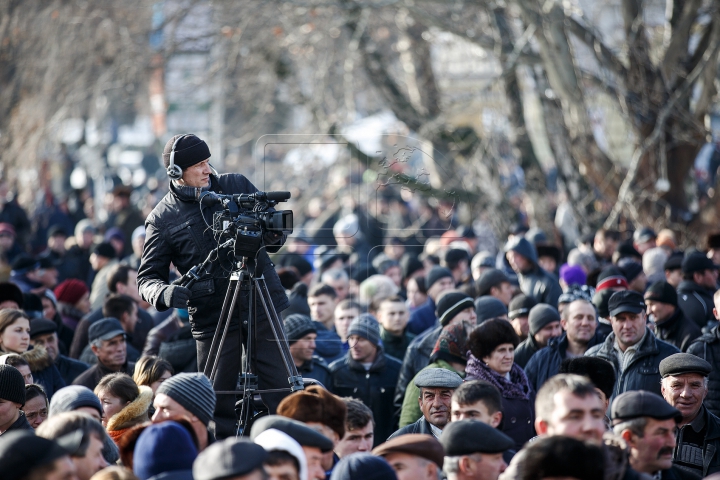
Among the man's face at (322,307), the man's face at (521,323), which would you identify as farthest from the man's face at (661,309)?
Result: the man's face at (322,307)

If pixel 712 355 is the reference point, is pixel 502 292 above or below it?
above

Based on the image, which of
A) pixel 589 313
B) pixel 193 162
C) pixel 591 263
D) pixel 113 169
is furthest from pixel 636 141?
pixel 113 169

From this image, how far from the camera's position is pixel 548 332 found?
7.96 meters

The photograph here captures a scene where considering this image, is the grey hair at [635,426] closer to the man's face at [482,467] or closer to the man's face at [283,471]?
the man's face at [482,467]

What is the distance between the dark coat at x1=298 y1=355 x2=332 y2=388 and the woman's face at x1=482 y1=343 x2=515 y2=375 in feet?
5.64

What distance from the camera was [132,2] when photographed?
18.9m

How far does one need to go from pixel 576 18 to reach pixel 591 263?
422 cm

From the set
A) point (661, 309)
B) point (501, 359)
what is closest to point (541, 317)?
point (661, 309)

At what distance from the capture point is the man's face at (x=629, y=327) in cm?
724

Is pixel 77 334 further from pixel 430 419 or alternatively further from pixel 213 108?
pixel 213 108

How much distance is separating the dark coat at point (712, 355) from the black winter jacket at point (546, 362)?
77 cm

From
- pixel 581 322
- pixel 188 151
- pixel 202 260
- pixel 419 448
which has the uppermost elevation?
pixel 188 151

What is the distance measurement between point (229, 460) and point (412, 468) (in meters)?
1.11

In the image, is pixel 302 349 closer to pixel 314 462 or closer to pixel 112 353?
pixel 112 353
